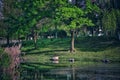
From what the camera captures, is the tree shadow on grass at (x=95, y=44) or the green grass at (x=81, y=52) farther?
the tree shadow on grass at (x=95, y=44)

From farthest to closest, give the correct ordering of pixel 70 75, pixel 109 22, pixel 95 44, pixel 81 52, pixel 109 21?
pixel 95 44
pixel 109 21
pixel 109 22
pixel 81 52
pixel 70 75

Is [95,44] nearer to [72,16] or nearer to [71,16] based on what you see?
[72,16]

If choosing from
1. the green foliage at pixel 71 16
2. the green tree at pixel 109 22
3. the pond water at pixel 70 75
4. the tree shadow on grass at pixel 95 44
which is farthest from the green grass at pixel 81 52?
the pond water at pixel 70 75

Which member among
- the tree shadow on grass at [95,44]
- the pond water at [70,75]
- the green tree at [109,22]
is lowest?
the pond water at [70,75]

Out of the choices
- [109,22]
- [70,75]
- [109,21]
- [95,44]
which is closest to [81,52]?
[95,44]

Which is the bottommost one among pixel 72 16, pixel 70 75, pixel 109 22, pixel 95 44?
pixel 70 75

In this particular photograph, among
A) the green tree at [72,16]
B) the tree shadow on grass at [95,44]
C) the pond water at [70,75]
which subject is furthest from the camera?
the green tree at [72,16]

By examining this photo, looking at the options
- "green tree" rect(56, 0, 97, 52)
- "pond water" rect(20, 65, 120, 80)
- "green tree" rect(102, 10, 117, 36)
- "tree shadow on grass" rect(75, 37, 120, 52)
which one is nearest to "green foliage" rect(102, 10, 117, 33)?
"green tree" rect(102, 10, 117, 36)

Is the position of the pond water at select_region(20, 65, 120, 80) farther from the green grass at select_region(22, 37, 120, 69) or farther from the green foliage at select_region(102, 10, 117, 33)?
the green foliage at select_region(102, 10, 117, 33)

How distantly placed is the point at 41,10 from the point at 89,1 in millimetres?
10164

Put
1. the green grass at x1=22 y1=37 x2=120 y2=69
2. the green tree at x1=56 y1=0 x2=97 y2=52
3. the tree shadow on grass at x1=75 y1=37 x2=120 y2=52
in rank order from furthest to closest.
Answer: the green tree at x1=56 y1=0 x2=97 y2=52
the tree shadow on grass at x1=75 y1=37 x2=120 y2=52
the green grass at x1=22 y1=37 x2=120 y2=69

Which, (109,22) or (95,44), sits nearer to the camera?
(109,22)

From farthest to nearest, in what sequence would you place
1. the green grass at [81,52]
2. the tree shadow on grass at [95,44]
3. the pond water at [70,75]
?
the tree shadow on grass at [95,44], the green grass at [81,52], the pond water at [70,75]

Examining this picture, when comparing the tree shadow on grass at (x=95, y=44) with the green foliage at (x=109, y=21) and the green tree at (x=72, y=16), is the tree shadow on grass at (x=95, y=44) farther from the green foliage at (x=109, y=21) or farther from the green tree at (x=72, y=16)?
the green tree at (x=72, y=16)
